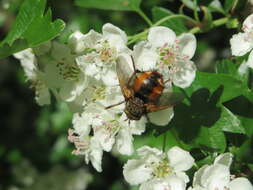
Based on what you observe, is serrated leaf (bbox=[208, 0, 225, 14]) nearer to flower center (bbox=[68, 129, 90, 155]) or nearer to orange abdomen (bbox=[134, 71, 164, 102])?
orange abdomen (bbox=[134, 71, 164, 102])

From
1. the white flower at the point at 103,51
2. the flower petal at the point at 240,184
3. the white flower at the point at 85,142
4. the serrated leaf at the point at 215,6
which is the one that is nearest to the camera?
the flower petal at the point at 240,184

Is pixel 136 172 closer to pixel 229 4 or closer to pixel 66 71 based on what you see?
pixel 66 71

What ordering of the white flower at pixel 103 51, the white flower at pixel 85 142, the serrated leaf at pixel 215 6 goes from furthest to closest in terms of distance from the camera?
the serrated leaf at pixel 215 6 → the white flower at pixel 85 142 → the white flower at pixel 103 51

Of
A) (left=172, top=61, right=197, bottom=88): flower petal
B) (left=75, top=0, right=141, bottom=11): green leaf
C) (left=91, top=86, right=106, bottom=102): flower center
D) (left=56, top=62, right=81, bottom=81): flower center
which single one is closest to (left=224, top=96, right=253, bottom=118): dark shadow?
(left=172, top=61, right=197, bottom=88): flower petal

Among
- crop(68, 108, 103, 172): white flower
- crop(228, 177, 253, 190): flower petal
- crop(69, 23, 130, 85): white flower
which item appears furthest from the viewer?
crop(68, 108, 103, 172): white flower

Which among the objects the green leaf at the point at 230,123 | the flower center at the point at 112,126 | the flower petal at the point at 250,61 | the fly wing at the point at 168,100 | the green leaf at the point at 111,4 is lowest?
the flower center at the point at 112,126

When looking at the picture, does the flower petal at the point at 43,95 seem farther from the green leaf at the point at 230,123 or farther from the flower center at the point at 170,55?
the green leaf at the point at 230,123

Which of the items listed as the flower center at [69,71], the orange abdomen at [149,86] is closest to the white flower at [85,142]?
the flower center at [69,71]

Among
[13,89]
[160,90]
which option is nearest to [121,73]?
[160,90]

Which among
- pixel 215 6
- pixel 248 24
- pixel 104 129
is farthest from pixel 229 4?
pixel 104 129
